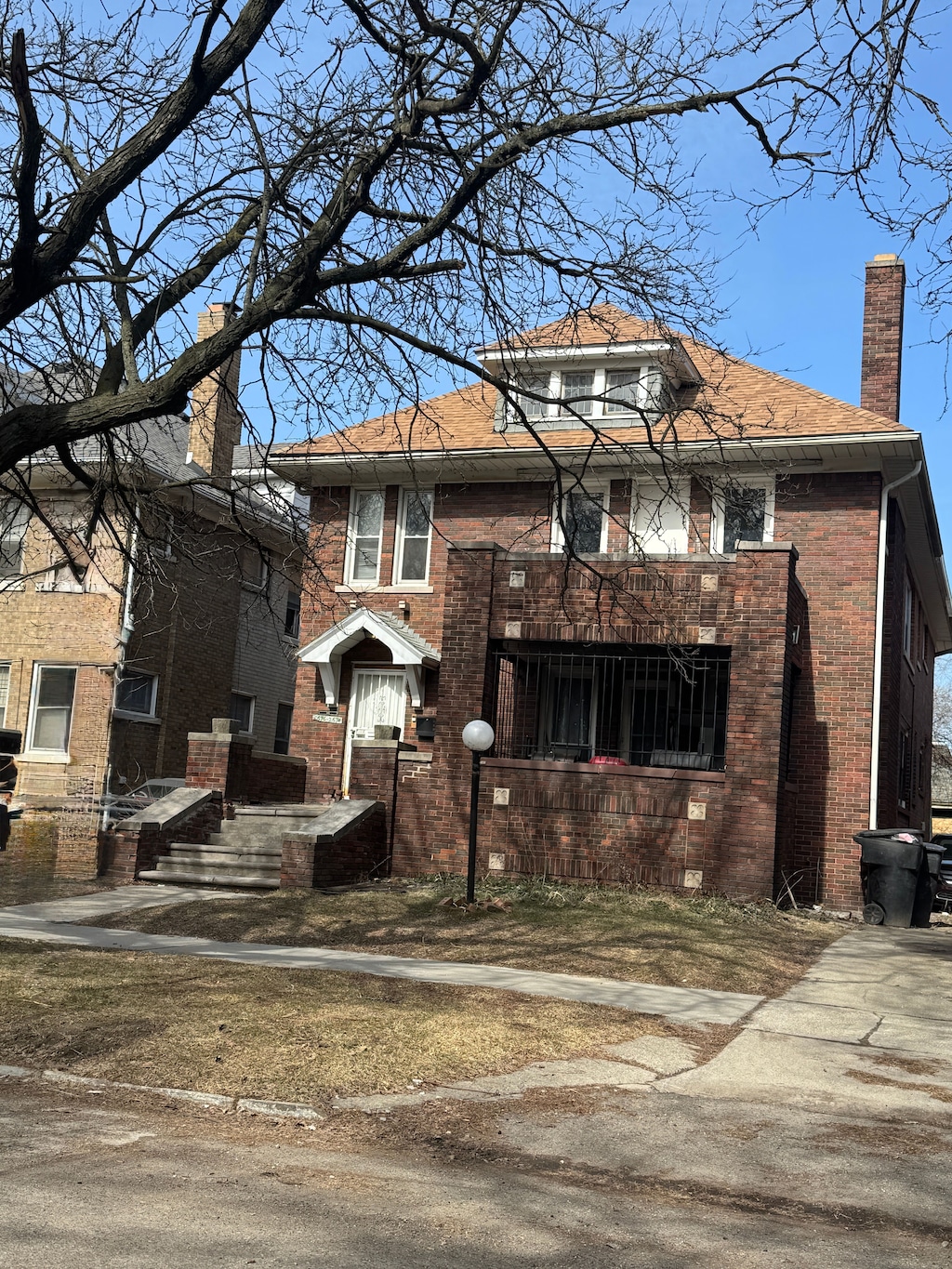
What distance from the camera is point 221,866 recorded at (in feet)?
50.9

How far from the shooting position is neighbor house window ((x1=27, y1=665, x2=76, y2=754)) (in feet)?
75.4

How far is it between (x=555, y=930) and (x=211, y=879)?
4811mm

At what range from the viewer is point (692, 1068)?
7.40 m

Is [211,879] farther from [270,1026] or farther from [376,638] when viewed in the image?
[270,1026]

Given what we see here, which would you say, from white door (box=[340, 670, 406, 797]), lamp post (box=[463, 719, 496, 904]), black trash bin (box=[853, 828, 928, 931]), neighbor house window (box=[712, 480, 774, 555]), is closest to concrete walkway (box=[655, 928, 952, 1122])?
black trash bin (box=[853, 828, 928, 931])

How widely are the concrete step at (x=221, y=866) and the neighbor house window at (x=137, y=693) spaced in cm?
770

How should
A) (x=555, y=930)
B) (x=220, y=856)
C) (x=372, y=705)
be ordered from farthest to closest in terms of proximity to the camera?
(x=372, y=705) < (x=220, y=856) < (x=555, y=930)

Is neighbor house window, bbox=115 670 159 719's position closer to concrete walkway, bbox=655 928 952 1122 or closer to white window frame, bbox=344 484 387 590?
white window frame, bbox=344 484 387 590

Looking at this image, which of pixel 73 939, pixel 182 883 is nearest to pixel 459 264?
pixel 73 939

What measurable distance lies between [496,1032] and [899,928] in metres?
9.36

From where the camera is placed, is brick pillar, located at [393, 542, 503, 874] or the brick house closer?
the brick house

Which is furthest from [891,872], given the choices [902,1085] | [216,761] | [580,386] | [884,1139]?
[884,1139]

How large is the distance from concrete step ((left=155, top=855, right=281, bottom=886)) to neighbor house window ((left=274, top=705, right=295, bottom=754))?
41.1 ft

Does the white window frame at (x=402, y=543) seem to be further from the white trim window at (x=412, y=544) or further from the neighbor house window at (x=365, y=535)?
the neighbor house window at (x=365, y=535)
